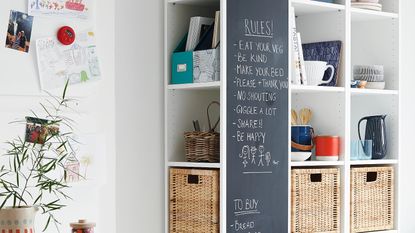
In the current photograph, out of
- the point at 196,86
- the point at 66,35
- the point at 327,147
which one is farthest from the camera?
the point at 327,147

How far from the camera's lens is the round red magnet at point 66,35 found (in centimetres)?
309

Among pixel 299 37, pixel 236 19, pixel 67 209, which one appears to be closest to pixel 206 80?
pixel 236 19

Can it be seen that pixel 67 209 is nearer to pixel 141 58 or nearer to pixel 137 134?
pixel 137 134

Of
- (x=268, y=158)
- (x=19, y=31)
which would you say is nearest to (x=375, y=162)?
(x=268, y=158)

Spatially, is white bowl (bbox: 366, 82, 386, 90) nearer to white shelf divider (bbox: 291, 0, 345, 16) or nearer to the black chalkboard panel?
white shelf divider (bbox: 291, 0, 345, 16)

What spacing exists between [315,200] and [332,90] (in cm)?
54

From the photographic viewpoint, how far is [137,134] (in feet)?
11.1

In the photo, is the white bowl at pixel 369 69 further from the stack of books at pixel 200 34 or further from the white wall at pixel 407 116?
the stack of books at pixel 200 34

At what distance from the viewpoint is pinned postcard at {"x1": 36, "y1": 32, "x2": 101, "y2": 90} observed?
3.04 meters

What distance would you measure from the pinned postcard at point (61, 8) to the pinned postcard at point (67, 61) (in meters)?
0.09

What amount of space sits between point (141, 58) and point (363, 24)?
1.37 meters

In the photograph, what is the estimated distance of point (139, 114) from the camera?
11.2 feet

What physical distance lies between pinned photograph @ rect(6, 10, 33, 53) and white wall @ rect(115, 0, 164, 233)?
1.47ft

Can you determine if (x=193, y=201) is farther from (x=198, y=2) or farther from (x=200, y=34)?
(x=198, y=2)
